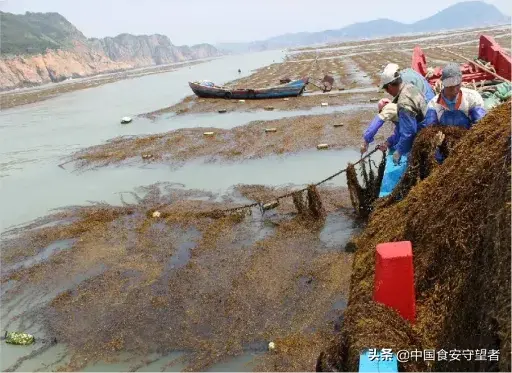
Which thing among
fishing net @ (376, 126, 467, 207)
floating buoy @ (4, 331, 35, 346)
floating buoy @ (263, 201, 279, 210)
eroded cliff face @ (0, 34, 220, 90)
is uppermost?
eroded cliff face @ (0, 34, 220, 90)

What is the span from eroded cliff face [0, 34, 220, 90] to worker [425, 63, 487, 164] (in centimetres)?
7856

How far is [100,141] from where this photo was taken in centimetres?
1825

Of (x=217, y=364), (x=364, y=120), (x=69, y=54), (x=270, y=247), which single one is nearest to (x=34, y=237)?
(x=270, y=247)

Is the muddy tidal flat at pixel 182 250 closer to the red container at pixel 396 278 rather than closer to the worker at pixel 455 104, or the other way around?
the red container at pixel 396 278

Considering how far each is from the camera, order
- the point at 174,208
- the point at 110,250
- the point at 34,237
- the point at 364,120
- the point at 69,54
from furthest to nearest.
Result: 1. the point at 69,54
2. the point at 364,120
3. the point at 174,208
4. the point at 34,237
5. the point at 110,250

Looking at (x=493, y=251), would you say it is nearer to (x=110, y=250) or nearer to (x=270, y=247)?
(x=270, y=247)

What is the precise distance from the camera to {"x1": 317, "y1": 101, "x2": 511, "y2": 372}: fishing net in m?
2.33

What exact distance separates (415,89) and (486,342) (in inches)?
137

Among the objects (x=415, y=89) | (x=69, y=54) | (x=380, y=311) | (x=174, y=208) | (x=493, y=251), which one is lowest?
(x=174, y=208)

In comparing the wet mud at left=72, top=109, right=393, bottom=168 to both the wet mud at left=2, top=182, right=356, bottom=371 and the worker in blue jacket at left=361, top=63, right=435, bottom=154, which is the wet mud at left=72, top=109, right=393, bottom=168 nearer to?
the wet mud at left=2, top=182, right=356, bottom=371

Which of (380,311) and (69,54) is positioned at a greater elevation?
(69,54)

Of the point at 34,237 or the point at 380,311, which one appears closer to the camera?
the point at 380,311

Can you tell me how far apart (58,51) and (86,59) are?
1891cm

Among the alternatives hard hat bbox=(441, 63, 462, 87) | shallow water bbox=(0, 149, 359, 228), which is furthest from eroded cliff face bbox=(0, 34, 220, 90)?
hard hat bbox=(441, 63, 462, 87)
